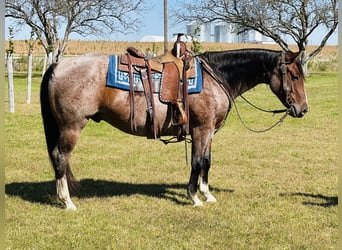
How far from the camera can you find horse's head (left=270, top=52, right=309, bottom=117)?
473 cm

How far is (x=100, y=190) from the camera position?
5430 millimetres

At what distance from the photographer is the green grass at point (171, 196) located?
12.8 ft

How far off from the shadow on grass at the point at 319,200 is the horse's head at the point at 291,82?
3.20 ft

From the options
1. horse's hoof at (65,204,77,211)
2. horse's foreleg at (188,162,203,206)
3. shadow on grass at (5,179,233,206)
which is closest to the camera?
horse's hoof at (65,204,77,211)

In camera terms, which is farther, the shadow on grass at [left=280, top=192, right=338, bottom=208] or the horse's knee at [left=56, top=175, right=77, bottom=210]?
the shadow on grass at [left=280, top=192, right=338, bottom=208]

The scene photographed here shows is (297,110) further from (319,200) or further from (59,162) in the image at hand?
(59,162)

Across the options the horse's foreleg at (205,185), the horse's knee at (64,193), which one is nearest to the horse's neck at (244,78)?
the horse's foreleg at (205,185)

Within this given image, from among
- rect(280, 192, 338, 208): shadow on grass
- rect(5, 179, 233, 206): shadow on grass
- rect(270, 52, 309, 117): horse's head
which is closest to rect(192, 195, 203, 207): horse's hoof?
rect(5, 179, 233, 206): shadow on grass

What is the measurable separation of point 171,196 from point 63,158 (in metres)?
1.34

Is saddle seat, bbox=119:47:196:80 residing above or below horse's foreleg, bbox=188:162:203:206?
above

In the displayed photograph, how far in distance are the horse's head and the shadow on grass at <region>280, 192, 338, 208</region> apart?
97 cm

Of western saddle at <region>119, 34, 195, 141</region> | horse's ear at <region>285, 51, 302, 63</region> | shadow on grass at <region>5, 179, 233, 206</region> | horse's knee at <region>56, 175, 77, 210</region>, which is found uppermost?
horse's ear at <region>285, 51, 302, 63</region>

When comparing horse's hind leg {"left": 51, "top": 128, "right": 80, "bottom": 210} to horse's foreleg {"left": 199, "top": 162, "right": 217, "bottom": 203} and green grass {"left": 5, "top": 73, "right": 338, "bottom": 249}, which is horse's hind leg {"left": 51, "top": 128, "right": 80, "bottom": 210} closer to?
green grass {"left": 5, "top": 73, "right": 338, "bottom": 249}

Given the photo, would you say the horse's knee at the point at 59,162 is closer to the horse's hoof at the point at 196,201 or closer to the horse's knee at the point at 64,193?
the horse's knee at the point at 64,193
